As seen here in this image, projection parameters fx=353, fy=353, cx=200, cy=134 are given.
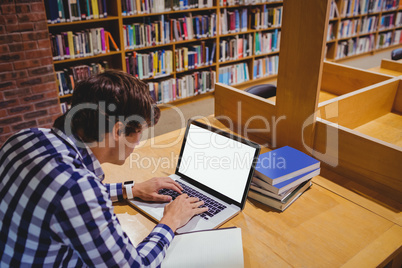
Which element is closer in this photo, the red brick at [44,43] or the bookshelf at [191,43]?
the red brick at [44,43]

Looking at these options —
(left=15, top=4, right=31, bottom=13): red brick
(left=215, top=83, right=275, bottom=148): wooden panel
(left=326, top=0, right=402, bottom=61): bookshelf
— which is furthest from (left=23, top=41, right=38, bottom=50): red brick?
(left=326, top=0, right=402, bottom=61): bookshelf

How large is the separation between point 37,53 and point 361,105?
2.56 metres

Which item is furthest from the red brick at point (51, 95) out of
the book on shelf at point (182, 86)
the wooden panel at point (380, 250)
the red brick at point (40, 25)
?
the wooden panel at point (380, 250)

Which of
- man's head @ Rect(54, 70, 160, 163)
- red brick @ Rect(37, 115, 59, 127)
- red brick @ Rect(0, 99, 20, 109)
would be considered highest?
man's head @ Rect(54, 70, 160, 163)

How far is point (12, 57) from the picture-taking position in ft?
9.43

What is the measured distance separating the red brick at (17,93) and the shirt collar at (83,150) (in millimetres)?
2238

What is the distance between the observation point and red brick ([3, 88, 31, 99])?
294cm

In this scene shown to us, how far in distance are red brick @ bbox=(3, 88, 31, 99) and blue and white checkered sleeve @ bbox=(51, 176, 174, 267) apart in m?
2.49

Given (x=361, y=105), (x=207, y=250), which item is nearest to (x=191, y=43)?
(x=361, y=105)

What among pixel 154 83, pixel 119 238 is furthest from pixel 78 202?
pixel 154 83

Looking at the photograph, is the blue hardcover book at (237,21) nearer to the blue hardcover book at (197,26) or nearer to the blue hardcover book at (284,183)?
the blue hardcover book at (197,26)

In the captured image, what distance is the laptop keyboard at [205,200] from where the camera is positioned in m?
1.28

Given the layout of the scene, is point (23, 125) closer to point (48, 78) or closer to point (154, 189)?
point (48, 78)

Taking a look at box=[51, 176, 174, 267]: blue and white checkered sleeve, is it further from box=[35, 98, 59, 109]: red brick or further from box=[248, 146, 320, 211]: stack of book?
box=[35, 98, 59, 109]: red brick
